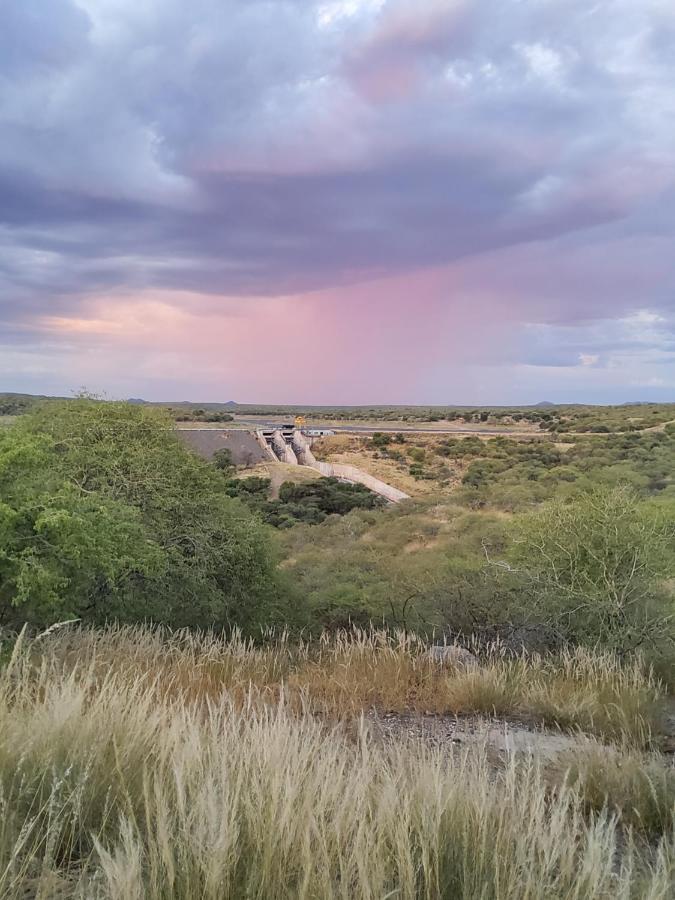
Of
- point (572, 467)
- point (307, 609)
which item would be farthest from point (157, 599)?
point (572, 467)

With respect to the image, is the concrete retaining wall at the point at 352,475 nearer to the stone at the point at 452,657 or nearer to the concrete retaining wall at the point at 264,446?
the concrete retaining wall at the point at 264,446

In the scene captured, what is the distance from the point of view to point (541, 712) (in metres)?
6.12

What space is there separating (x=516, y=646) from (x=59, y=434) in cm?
1025

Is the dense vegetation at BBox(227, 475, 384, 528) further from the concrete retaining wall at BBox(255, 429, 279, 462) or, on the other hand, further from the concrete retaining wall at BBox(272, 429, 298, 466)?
the concrete retaining wall at BBox(255, 429, 279, 462)

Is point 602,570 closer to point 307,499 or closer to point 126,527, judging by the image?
point 126,527

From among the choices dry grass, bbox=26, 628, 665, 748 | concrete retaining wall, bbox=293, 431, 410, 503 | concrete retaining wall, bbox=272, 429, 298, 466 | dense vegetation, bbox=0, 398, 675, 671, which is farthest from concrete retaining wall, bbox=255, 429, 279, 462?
dry grass, bbox=26, 628, 665, 748

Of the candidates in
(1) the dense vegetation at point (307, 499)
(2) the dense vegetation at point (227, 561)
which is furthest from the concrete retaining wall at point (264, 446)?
(2) the dense vegetation at point (227, 561)

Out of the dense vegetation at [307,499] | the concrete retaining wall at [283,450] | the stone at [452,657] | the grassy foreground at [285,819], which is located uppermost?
the grassy foreground at [285,819]

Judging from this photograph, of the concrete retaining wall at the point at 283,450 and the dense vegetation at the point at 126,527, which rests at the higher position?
the dense vegetation at the point at 126,527

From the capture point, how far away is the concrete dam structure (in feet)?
156

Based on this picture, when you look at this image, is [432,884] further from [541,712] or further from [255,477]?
[255,477]

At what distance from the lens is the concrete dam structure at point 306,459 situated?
47.7 m

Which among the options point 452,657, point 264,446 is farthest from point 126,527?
point 264,446

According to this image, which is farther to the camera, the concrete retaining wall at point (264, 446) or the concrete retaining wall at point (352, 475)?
the concrete retaining wall at point (264, 446)
